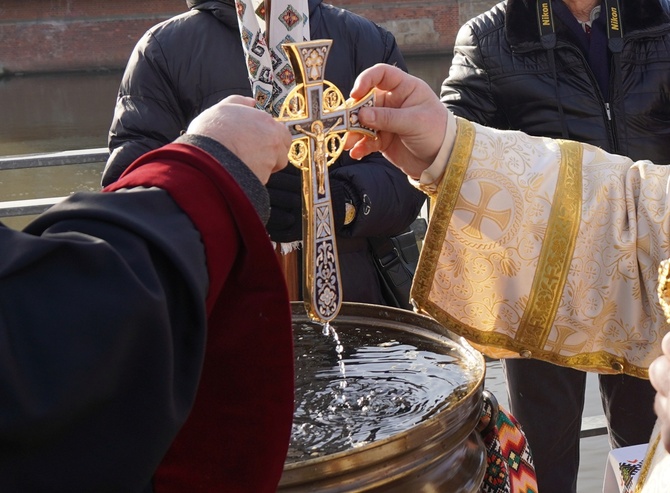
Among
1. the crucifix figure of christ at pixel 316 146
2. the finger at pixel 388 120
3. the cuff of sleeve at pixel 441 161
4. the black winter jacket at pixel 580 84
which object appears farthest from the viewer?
the black winter jacket at pixel 580 84

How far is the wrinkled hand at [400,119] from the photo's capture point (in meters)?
1.54

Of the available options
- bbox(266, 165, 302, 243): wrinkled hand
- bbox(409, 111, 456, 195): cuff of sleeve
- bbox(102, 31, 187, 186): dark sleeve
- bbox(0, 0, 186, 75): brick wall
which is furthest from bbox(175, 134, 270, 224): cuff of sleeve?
bbox(0, 0, 186, 75): brick wall

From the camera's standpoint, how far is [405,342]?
1734 millimetres

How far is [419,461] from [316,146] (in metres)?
0.49

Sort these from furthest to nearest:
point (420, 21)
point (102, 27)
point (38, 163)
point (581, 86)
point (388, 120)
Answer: point (102, 27) < point (420, 21) < point (38, 163) < point (581, 86) < point (388, 120)

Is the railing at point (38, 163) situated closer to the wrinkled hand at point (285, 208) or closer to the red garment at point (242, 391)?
the wrinkled hand at point (285, 208)

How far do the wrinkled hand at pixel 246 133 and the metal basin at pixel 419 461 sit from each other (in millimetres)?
380

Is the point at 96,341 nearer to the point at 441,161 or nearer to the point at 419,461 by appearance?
the point at 419,461

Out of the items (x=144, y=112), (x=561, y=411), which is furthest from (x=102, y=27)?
(x=561, y=411)

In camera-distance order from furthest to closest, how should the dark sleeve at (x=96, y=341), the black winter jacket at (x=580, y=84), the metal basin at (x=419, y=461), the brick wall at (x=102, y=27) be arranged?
1. the brick wall at (x=102, y=27)
2. the black winter jacket at (x=580, y=84)
3. the metal basin at (x=419, y=461)
4. the dark sleeve at (x=96, y=341)

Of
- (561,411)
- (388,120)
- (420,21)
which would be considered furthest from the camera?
(420,21)

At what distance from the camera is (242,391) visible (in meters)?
1.09

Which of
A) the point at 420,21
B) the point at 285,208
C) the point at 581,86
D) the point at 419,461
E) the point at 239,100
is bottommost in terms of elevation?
the point at 420,21

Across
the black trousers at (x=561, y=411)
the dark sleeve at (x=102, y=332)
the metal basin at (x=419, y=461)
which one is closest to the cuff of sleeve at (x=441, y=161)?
the metal basin at (x=419, y=461)
